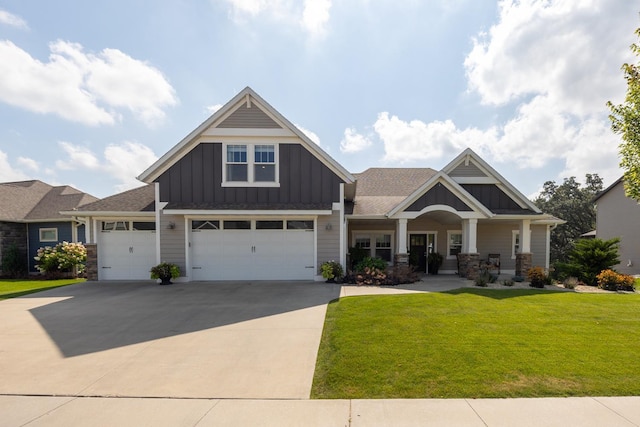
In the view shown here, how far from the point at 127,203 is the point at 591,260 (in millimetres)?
19255

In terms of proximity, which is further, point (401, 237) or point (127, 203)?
point (401, 237)

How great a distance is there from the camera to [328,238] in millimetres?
12094

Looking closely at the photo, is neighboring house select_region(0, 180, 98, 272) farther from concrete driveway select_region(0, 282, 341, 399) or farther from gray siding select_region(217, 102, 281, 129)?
gray siding select_region(217, 102, 281, 129)

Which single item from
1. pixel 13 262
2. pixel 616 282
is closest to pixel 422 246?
pixel 616 282

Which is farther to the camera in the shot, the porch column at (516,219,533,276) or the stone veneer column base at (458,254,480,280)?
the porch column at (516,219,533,276)

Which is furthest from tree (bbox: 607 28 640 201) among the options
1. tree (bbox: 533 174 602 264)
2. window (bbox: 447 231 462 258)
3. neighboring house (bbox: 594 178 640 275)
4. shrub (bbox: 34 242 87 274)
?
tree (bbox: 533 174 602 264)

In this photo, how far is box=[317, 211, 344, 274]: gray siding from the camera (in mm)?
12055

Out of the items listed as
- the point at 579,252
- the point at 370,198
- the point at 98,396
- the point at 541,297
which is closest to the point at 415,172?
the point at 370,198

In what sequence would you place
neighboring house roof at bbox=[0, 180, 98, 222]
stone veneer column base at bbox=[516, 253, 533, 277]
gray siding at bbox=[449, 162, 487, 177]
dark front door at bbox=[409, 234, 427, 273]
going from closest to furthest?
1. stone veneer column base at bbox=[516, 253, 533, 277]
2. gray siding at bbox=[449, 162, 487, 177]
3. dark front door at bbox=[409, 234, 427, 273]
4. neighboring house roof at bbox=[0, 180, 98, 222]

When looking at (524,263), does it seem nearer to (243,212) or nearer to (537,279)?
(537,279)

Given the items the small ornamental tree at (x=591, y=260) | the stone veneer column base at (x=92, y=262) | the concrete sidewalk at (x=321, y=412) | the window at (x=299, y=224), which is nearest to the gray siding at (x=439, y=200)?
the window at (x=299, y=224)

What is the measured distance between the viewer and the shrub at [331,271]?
1156cm

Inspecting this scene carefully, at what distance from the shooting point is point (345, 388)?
3922 mm

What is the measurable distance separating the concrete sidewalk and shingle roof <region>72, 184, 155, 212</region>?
9624 millimetres
